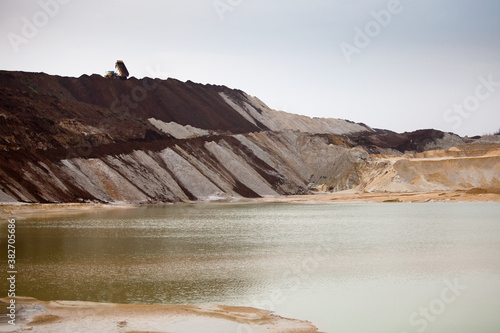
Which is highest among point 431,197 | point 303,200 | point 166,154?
point 166,154

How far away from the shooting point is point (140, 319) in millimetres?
12977

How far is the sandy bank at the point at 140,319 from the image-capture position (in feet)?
40.2

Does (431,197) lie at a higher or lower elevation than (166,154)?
lower

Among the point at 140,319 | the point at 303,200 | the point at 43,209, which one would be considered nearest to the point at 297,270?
the point at 140,319

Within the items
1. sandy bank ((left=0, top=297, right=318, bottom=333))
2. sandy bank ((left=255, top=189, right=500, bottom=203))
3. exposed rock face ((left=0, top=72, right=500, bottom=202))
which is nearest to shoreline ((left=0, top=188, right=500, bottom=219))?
sandy bank ((left=255, top=189, right=500, bottom=203))

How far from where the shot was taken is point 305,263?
21.0 m

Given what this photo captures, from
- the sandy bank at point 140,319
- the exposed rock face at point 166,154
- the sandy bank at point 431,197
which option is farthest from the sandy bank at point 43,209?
the sandy bank at point 140,319

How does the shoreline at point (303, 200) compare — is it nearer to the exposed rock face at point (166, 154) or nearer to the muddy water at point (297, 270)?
the exposed rock face at point (166, 154)

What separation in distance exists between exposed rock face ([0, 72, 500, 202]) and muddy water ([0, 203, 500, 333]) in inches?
1089

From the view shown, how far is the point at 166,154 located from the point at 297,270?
59631mm

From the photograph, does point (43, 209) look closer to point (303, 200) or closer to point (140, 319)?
point (303, 200)

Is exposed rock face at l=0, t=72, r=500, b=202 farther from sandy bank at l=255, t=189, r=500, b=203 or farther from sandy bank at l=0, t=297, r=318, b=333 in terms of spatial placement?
sandy bank at l=0, t=297, r=318, b=333

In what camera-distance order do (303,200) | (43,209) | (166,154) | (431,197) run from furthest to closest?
(166,154) < (303,200) < (431,197) < (43,209)

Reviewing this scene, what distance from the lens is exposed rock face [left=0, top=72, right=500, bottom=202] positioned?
61.3 m
